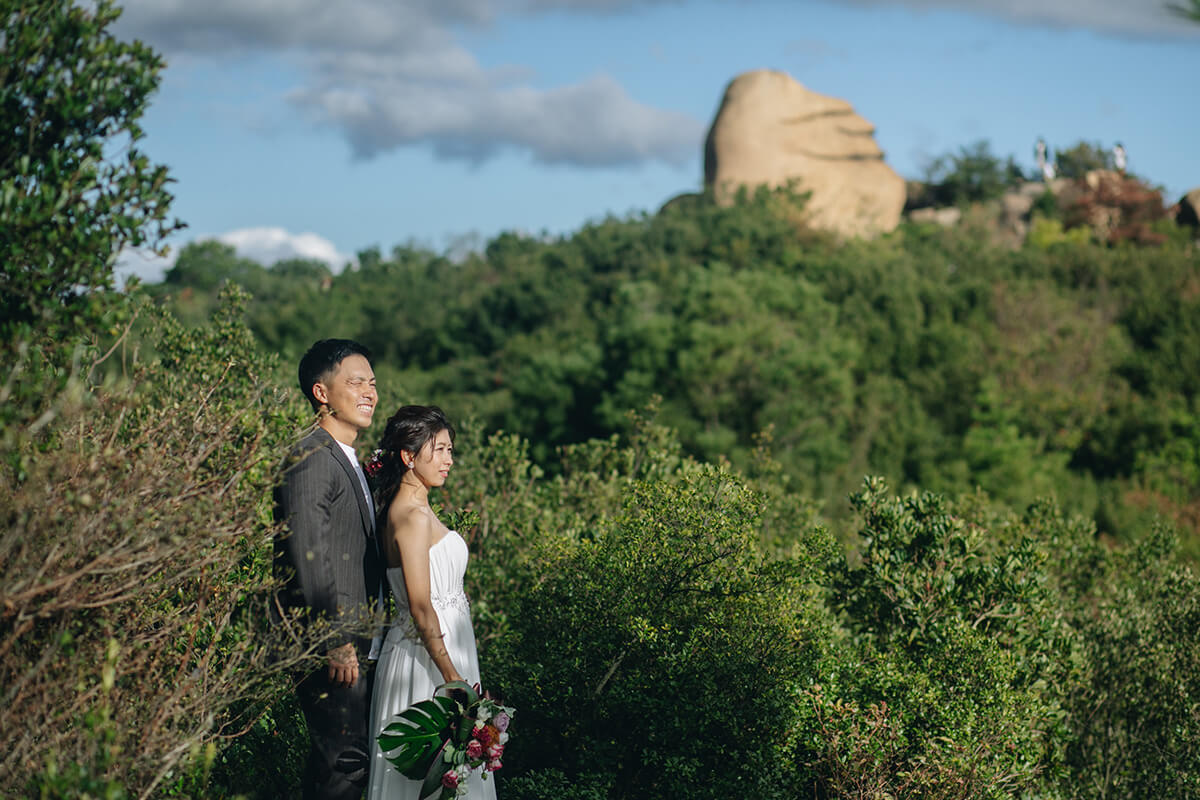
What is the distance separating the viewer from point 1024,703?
681 centimetres

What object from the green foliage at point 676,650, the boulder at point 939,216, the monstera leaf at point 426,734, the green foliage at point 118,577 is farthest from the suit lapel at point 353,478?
the boulder at point 939,216

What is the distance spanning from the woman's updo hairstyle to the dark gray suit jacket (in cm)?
12

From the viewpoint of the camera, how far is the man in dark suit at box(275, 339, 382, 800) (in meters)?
4.91

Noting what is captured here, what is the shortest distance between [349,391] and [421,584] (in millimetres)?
1052

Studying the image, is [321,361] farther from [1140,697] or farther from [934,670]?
[1140,697]

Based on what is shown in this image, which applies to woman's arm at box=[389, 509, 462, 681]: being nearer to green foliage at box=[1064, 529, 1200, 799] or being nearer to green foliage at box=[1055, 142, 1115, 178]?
green foliage at box=[1064, 529, 1200, 799]

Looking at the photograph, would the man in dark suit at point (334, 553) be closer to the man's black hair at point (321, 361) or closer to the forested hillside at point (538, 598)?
the man's black hair at point (321, 361)

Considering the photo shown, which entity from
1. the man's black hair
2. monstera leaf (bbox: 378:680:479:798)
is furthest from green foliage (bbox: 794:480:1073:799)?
the man's black hair

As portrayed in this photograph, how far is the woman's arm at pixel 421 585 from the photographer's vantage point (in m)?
4.91

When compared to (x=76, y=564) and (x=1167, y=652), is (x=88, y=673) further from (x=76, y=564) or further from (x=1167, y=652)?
(x=1167, y=652)

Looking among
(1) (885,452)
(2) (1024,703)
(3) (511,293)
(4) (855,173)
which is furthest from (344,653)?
(4) (855,173)

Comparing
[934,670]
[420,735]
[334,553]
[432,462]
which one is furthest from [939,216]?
[420,735]

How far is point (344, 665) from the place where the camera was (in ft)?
15.8

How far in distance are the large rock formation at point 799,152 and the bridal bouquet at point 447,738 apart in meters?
56.0
